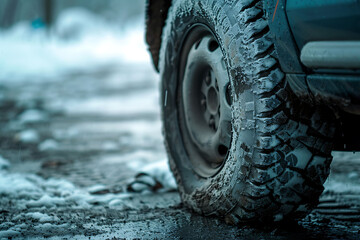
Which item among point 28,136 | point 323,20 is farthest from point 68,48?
point 323,20

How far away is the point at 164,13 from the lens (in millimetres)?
2684

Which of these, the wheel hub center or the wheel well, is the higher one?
the wheel well

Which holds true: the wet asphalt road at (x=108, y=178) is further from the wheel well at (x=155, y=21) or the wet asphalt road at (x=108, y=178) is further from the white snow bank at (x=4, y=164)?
the wheel well at (x=155, y=21)

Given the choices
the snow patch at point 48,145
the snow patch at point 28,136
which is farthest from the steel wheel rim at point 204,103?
the snow patch at point 28,136

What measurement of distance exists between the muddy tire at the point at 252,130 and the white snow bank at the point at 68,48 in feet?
36.1

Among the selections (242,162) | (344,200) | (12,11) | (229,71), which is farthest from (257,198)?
(12,11)

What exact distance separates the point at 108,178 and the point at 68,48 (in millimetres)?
23444

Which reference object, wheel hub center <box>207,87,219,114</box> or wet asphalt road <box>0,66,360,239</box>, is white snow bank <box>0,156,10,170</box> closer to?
wet asphalt road <box>0,66,360,239</box>

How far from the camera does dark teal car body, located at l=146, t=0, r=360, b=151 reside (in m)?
1.51

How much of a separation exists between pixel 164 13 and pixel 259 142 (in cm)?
119

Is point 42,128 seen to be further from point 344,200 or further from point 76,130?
point 344,200

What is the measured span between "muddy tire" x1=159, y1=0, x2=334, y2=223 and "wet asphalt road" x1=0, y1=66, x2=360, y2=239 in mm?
146

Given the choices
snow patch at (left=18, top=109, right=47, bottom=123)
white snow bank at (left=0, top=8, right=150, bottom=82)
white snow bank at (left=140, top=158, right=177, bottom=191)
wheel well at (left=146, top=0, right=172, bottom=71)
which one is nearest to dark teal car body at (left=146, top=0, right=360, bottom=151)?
wheel well at (left=146, top=0, right=172, bottom=71)

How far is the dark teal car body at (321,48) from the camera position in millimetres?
1513
